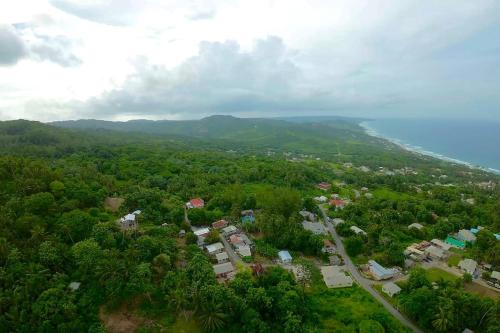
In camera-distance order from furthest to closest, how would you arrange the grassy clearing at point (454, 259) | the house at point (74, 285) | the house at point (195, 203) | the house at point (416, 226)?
1. the house at point (195, 203)
2. the house at point (416, 226)
3. the grassy clearing at point (454, 259)
4. the house at point (74, 285)

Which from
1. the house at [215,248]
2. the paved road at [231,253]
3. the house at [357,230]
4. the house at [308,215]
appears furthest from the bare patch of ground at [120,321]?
the house at [357,230]

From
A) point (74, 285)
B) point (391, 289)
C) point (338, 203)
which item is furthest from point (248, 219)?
point (74, 285)

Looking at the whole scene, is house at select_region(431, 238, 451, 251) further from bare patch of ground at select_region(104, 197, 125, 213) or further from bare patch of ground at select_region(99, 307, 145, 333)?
bare patch of ground at select_region(104, 197, 125, 213)

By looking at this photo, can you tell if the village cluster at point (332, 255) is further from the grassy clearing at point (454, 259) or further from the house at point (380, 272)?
the grassy clearing at point (454, 259)

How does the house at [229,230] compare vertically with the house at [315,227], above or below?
above

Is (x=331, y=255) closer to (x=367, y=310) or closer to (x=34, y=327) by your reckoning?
(x=367, y=310)

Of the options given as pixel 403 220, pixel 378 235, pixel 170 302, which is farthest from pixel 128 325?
pixel 403 220
